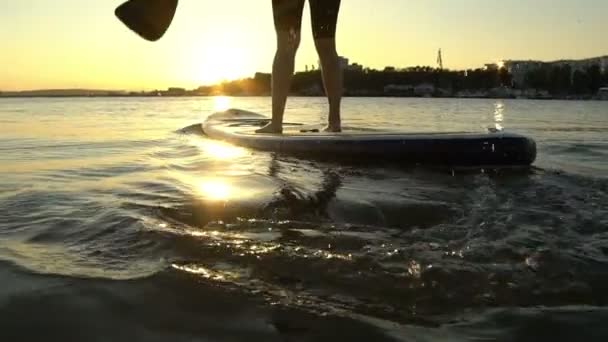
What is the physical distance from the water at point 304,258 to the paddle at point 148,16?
1451 mm

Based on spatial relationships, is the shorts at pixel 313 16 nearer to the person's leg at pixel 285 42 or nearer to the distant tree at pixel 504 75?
the person's leg at pixel 285 42

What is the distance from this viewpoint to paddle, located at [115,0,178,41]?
451 cm

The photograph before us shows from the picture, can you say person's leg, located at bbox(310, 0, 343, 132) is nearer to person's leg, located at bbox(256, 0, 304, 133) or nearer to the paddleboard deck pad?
person's leg, located at bbox(256, 0, 304, 133)

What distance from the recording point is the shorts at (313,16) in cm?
564

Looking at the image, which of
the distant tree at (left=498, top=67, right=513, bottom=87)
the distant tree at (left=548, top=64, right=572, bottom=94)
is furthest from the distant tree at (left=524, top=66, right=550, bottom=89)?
the distant tree at (left=498, top=67, right=513, bottom=87)

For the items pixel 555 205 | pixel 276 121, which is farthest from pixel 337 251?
pixel 276 121

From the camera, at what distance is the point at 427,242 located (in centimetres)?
226

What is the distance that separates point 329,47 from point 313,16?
14.0 inches

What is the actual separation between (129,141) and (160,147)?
107 centimetres

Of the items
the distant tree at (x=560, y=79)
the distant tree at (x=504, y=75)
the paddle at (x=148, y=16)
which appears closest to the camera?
the paddle at (x=148, y=16)

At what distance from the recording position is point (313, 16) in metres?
5.68

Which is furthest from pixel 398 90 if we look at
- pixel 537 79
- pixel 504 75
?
pixel 504 75

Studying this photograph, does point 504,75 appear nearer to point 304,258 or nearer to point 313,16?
point 313,16

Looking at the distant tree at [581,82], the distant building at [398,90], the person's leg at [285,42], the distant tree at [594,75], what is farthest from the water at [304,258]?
the distant tree at [581,82]
